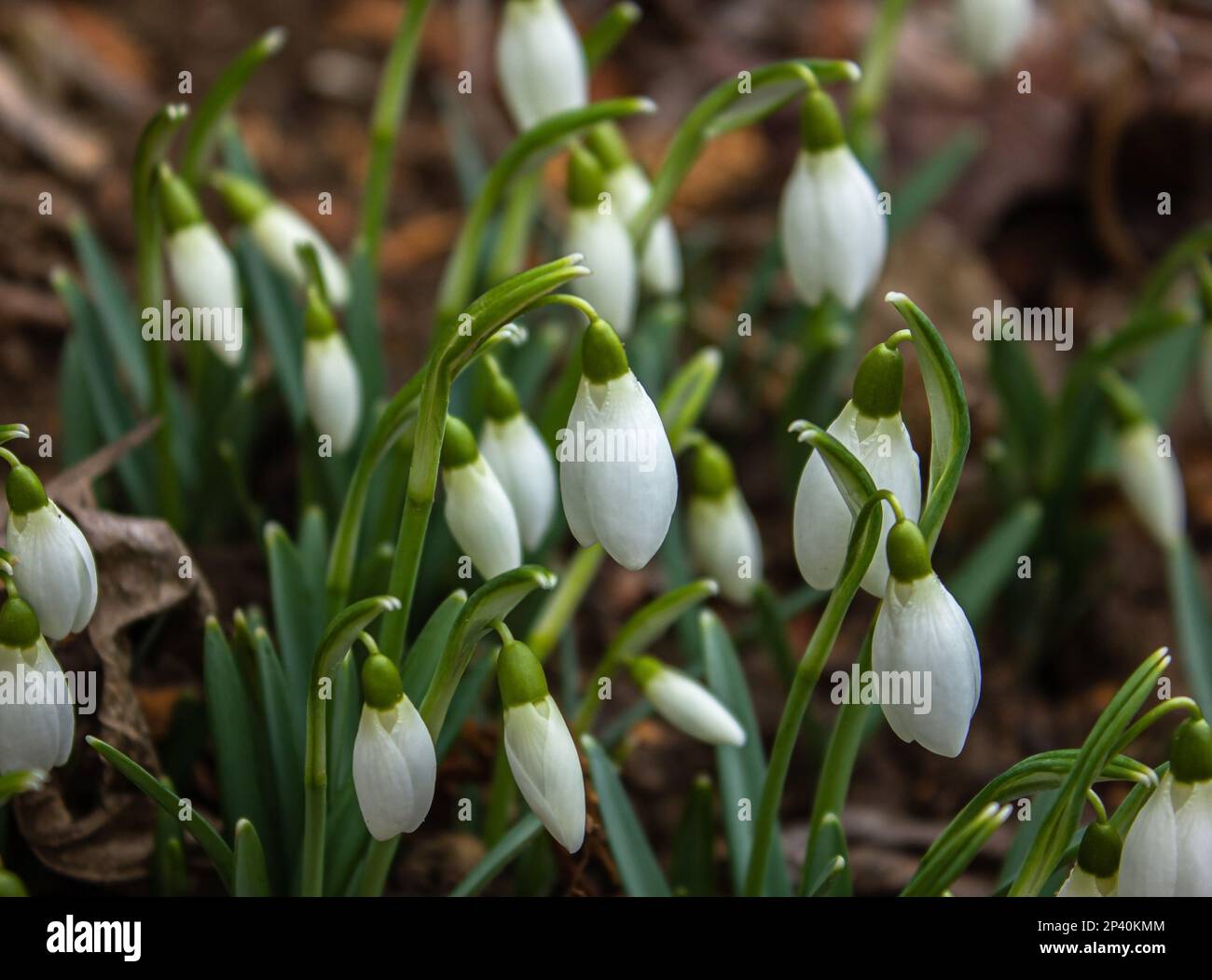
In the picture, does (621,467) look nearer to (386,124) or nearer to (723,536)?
(723,536)

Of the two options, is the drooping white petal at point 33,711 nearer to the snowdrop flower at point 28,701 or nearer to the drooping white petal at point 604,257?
the snowdrop flower at point 28,701

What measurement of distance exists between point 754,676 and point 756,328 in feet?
2.37

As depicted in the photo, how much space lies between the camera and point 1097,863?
1.11 metres

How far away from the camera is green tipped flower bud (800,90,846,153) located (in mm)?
1509

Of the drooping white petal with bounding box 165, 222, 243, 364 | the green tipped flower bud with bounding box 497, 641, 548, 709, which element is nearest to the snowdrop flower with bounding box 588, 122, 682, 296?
the drooping white petal with bounding box 165, 222, 243, 364

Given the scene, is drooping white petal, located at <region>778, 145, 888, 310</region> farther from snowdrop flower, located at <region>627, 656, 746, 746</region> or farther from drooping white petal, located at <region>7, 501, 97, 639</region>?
drooping white petal, located at <region>7, 501, 97, 639</region>

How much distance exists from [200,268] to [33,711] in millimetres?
625

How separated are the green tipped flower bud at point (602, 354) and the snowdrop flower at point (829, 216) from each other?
1.69 feet

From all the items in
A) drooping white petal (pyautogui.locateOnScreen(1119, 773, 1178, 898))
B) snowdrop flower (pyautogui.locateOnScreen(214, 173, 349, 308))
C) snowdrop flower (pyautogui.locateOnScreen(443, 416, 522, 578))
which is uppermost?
snowdrop flower (pyautogui.locateOnScreen(214, 173, 349, 308))

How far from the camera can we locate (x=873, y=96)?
87.2 inches

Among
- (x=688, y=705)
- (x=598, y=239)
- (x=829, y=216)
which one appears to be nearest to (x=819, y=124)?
(x=829, y=216)

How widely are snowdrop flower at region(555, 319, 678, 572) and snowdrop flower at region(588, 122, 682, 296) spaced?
0.66 m

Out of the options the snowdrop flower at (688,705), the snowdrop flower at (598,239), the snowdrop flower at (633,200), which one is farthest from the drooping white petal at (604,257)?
the snowdrop flower at (688,705)

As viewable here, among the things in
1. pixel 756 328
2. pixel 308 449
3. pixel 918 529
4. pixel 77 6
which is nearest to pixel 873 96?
pixel 756 328
